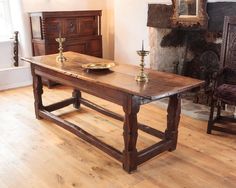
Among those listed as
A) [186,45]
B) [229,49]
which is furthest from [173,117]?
[186,45]

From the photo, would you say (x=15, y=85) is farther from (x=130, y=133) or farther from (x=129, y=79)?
(x=130, y=133)

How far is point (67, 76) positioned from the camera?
2615 mm

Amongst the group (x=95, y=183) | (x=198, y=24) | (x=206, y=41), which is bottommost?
(x=95, y=183)

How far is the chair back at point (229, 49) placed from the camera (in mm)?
2852

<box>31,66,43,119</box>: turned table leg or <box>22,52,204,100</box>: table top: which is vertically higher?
<box>22,52,204,100</box>: table top

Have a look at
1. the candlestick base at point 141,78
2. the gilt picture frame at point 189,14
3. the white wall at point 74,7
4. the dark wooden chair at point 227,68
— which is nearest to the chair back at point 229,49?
the dark wooden chair at point 227,68

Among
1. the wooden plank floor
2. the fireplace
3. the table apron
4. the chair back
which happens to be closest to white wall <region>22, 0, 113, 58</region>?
the fireplace

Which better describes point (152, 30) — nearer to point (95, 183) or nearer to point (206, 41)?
point (206, 41)

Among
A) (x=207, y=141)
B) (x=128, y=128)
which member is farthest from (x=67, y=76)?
(x=207, y=141)

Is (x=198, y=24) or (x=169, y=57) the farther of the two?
(x=169, y=57)

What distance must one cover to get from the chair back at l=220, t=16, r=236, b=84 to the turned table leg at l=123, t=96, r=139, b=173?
1.37 metres

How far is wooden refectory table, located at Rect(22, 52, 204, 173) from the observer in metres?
2.02

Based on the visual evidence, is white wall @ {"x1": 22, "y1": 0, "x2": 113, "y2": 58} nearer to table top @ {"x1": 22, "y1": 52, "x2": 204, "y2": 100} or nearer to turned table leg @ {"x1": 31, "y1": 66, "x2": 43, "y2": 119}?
turned table leg @ {"x1": 31, "y1": 66, "x2": 43, "y2": 119}

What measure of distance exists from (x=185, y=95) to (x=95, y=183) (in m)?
2.28
